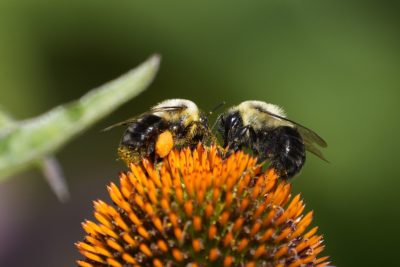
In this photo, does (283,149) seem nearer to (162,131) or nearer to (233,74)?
(162,131)

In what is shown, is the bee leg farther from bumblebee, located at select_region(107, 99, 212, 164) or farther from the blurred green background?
the blurred green background

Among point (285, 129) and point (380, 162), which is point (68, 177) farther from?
point (285, 129)

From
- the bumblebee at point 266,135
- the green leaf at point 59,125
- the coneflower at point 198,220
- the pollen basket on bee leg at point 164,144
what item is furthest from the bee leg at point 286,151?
the green leaf at point 59,125

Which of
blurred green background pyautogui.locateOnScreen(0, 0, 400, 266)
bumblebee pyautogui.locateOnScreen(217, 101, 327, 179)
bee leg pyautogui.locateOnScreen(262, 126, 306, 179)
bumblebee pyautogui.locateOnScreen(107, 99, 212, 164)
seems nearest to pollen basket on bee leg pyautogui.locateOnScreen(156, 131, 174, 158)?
bumblebee pyautogui.locateOnScreen(107, 99, 212, 164)

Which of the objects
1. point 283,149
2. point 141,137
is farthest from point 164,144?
point 283,149

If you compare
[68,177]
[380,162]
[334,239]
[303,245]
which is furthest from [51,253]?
[303,245]

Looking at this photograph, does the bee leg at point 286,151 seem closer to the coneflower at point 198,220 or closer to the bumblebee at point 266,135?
the bumblebee at point 266,135
